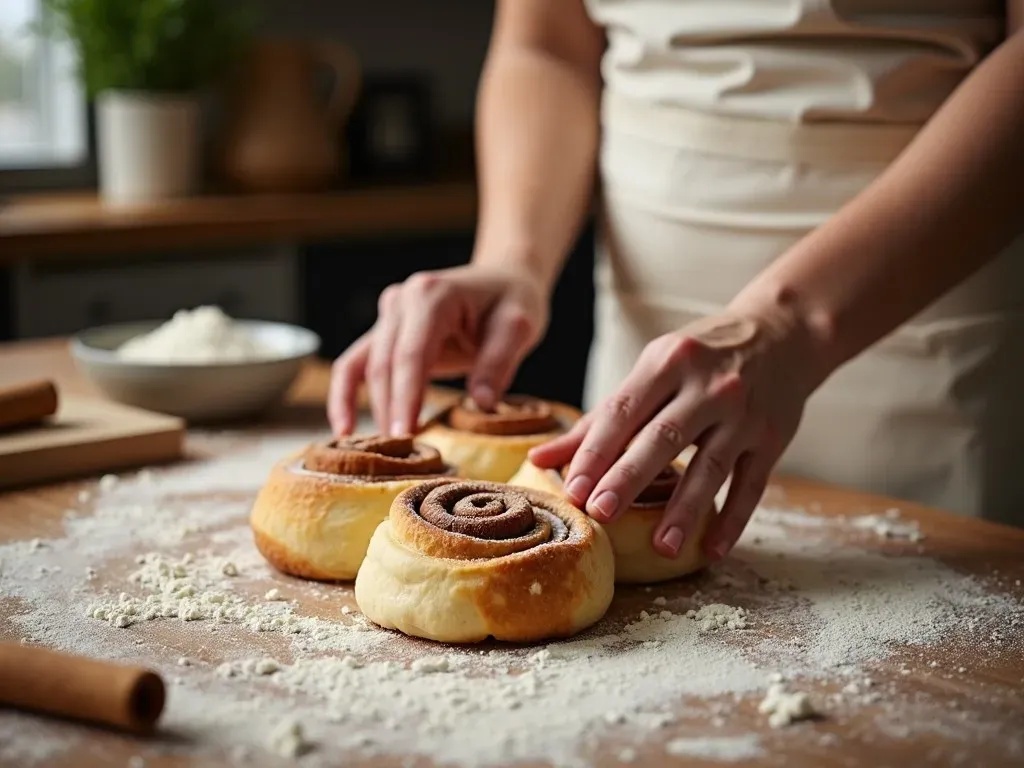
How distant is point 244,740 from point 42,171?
279 centimetres

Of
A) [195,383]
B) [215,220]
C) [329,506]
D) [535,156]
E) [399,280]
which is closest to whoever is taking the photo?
[329,506]

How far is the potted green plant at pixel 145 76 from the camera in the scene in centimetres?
310

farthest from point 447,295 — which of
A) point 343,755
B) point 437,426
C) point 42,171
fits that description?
point 42,171

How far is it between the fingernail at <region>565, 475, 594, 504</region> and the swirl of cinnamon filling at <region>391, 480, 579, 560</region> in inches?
0.8

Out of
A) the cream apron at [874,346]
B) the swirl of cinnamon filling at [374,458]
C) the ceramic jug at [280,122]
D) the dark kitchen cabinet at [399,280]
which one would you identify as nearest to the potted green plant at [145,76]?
the ceramic jug at [280,122]

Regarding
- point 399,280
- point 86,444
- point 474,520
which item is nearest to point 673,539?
point 474,520

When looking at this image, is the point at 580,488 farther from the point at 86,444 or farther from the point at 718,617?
the point at 86,444

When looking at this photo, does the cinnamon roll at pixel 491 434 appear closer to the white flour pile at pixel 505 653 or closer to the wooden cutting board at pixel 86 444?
the white flour pile at pixel 505 653

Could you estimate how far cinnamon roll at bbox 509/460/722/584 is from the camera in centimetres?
117

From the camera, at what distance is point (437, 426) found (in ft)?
4.63

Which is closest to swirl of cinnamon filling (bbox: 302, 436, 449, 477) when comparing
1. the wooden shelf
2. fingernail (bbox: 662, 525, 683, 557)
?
fingernail (bbox: 662, 525, 683, 557)

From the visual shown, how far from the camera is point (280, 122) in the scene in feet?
11.1

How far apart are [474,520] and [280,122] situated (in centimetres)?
249

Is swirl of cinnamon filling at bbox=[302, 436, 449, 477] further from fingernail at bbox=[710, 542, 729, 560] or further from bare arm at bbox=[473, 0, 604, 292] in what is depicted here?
bare arm at bbox=[473, 0, 604, 292]
